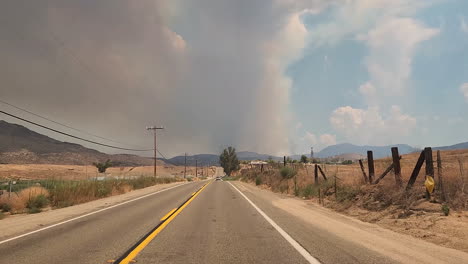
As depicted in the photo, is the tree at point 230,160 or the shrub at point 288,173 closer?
the shrub at point 288,173

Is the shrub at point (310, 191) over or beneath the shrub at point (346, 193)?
beneath

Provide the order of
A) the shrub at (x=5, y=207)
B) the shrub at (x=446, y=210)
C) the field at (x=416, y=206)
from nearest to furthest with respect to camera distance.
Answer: the field at (x=416, y=206), the shrub at (x=446, y=210), the shrub at (x=5, y=207)

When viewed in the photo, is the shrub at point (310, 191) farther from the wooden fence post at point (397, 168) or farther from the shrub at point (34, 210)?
the shrub at point (34, 210)

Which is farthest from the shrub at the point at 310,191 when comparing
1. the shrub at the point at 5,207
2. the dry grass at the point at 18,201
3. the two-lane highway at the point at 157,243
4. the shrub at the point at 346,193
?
the shrub at the point at 5,207

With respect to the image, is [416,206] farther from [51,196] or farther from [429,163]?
[51,196]

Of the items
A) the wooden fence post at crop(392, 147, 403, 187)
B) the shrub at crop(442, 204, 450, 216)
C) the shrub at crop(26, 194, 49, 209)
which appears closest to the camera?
the shrub at crop(442, 204, 450, 216)

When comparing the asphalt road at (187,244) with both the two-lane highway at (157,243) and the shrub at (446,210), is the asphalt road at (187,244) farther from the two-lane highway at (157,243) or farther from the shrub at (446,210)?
the shrub at (446,210)

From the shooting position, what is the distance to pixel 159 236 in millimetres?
8289

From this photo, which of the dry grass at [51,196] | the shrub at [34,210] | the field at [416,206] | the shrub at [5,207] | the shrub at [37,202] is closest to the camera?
the field at [416,206]

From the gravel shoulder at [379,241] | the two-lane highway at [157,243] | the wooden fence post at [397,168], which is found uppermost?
the wooden fence post at [397,168]

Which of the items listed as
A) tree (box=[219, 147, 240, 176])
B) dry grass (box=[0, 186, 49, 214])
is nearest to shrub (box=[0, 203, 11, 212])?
dry grass (box=[0, 186, 49, 214])

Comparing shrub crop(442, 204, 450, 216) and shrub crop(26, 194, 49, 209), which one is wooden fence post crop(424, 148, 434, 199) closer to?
shrub crop(442, 204, 450, 216)

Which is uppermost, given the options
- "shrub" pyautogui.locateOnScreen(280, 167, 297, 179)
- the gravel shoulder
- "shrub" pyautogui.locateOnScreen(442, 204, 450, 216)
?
"shrub" pyautogui.locateOnScreen(280, 167, 297, 179)

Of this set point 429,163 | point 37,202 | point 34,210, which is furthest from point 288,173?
point 34,210
